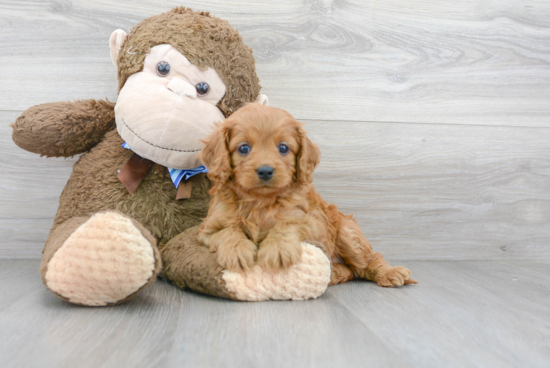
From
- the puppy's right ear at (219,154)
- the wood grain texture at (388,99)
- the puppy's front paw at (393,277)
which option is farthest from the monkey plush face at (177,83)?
the puppy's front paw at (393,277)

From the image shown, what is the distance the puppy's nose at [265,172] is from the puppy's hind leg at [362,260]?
1.48 ft

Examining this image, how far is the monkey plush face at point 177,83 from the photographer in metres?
1.45

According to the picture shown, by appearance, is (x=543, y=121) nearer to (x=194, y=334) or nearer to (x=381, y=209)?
(x=381, y=209)

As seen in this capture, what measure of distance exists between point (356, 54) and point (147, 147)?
1.10 metres

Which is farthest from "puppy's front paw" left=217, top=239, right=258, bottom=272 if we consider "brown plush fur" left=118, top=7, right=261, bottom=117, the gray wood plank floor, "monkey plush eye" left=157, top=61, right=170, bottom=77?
"monkey plush eye" left=157, top=61, right=170, bottom=77

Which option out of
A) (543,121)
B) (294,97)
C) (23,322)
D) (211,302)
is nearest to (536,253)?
(543,121)

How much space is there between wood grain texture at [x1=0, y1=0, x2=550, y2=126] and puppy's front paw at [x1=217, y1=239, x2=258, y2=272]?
90 centimetres

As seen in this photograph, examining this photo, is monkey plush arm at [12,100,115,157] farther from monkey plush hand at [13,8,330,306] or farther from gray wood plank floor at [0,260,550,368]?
gray wood plank floor at [0,260,550,368]

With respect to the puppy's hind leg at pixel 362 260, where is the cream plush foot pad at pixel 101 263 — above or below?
above

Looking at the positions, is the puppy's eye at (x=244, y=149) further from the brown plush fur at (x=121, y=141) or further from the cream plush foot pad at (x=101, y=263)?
the cream plush foot pad at (x=101, y=263)

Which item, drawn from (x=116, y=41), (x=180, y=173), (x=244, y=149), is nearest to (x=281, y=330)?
(x=244, y=149)

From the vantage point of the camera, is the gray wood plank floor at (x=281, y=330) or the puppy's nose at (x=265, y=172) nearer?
the gray wood plank floor at (x=281, y=330)

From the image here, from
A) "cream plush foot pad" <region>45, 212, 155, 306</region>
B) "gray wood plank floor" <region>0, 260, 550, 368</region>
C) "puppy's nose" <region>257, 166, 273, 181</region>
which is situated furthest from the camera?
"puppy's nose" <region>257, 166, 273, 181</region>

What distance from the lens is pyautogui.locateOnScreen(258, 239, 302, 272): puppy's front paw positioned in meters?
1.29
